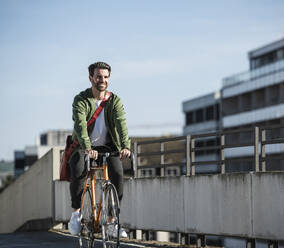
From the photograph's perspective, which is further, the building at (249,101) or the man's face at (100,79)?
the building at (249,101)

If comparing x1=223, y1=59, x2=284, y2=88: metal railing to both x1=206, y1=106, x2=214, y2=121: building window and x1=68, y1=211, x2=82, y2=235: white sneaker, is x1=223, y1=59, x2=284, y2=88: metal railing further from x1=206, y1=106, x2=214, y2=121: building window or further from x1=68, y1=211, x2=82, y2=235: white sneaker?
x1=68, y1=211, x2=82, y2=235: white sneaker

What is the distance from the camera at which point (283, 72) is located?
71.3m

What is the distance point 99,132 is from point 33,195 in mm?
10316

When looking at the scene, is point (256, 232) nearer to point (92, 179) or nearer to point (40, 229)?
point (92, 179)

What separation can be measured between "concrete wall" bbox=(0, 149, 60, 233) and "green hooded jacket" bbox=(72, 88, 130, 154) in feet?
27.6

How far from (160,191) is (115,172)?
4269mm

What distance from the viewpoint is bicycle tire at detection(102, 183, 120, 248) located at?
320 inches

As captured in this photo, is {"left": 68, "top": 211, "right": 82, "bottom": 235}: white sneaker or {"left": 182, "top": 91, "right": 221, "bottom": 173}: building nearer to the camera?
{"left": 68, "top": 211, "right": 82, "bottom": 235}: white sneaker

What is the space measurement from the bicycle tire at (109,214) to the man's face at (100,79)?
1078 mm

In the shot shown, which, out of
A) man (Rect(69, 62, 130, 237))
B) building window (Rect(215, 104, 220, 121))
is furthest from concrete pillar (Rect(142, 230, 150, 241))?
building window (Rect(215, 104, 220, 121))

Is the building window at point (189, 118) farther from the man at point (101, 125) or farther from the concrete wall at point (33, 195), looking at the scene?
the man at point (101, 125)

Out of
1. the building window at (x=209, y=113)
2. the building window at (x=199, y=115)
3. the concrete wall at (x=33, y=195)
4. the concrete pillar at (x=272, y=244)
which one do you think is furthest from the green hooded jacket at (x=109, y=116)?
the building window at (x=199, y=115)

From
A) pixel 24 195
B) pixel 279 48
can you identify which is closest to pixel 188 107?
pixel 279 48

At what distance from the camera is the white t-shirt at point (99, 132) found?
851 cm
